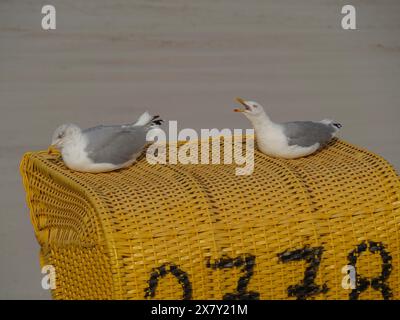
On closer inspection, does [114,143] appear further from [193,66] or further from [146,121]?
[193,66]

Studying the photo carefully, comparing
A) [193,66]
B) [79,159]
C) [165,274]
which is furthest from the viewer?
[193,66]

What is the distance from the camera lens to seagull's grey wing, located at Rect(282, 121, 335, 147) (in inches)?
99.0

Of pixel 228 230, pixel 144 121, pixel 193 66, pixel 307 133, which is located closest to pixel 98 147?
pixel 144 121

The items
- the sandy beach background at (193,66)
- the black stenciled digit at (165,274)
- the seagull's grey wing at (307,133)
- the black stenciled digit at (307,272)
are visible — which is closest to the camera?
the black stenciled digit at (165,274)

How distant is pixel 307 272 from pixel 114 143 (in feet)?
1.97

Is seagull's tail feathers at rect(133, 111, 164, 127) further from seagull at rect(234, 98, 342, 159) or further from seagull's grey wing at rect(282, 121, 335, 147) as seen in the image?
seagull's grey wing at rect(282, 121, 335, 147)

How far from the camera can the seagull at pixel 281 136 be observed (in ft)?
8.25

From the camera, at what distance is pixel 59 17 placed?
4.84m

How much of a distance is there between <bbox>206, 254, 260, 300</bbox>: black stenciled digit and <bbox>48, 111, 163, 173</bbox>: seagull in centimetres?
42

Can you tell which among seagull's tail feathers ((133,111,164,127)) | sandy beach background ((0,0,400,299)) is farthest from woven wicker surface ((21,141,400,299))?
sandy beach background ((0,0,400,299))

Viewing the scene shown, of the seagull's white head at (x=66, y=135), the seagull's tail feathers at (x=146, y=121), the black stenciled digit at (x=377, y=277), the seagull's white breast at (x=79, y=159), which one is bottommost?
the black stenciled digit at (x=377, y=277)

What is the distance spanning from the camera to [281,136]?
2514mm

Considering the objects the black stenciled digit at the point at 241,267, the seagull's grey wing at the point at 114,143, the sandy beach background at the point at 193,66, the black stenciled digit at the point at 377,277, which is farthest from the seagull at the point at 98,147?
the sandy beach background at the point at 193,66

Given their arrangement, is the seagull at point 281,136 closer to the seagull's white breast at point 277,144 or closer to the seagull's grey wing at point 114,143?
the seagull's white breast at point 277,144
